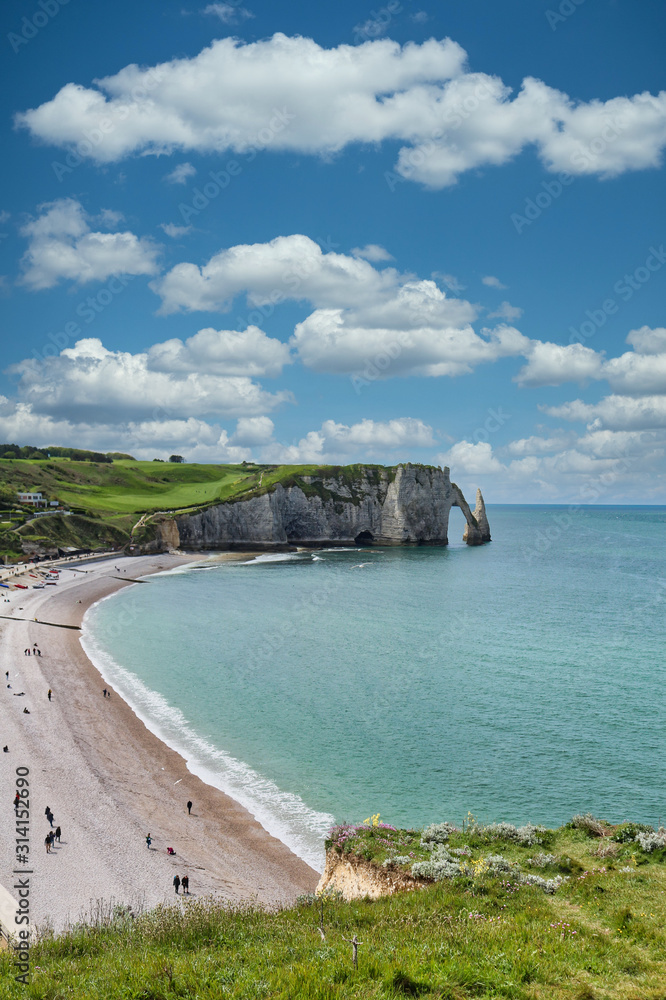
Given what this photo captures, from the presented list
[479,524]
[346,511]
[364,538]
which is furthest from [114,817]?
[479,524]

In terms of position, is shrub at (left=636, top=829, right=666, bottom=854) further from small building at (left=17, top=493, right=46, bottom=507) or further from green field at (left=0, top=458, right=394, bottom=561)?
small building at (left=17, top=493, right=46, bottom=507)

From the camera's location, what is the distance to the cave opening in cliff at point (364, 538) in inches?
5605

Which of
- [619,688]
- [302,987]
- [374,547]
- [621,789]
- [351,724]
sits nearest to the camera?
[302,987]

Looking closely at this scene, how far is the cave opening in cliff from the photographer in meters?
142

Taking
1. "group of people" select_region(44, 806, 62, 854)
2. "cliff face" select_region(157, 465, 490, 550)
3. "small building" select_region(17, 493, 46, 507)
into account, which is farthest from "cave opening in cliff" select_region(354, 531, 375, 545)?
"group of people" select_region(44, 806, 62, 854)

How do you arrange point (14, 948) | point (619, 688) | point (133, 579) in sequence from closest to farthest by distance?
point (14, 948)
point (619, 688)
point (133, 579)

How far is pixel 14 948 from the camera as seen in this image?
42.1 feet

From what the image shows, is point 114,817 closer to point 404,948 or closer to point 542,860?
point 542,860

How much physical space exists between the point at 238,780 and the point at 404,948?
2080 cm

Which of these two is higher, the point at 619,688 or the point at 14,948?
the point at 14,948

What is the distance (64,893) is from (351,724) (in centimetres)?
1814

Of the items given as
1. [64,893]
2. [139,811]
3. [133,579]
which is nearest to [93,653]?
[139,811]

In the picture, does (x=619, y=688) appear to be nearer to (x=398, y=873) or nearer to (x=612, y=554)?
(x=398, y=873)

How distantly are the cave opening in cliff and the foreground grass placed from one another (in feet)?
417
